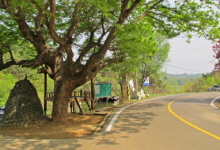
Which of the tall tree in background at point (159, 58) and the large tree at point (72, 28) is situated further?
the tall tree in background at point (159, 58)

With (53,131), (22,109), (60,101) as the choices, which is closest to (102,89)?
(60,101)

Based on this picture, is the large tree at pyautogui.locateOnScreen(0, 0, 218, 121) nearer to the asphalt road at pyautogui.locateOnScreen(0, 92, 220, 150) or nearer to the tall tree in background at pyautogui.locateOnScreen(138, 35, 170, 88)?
the asphalt road at pyautogui.locateOnScreen(0, 92, 220, 150)

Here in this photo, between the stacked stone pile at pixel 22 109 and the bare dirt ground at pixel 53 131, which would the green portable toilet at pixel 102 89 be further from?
the stacked stone pile at pixel 22 109

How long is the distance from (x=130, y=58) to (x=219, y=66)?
11055mm

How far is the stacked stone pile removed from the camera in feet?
33.0

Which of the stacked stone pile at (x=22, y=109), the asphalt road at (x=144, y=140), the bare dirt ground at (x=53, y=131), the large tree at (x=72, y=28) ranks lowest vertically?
the bare dirt ground at (x=53, y=131)

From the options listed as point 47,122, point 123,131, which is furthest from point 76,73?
point 123,131

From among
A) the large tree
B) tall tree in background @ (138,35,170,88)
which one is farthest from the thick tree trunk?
tall tree in background @ (138,35,170,88)

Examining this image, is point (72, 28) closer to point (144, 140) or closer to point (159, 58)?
point (144, 140)

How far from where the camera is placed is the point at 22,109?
1043 cm

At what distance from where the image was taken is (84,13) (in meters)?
11.4

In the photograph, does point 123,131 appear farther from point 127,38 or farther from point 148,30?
point 148,30

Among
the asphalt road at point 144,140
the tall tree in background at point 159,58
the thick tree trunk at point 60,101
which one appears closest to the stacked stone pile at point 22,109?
the thick tree trunk at point 60,101

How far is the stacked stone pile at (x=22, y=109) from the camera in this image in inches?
396
